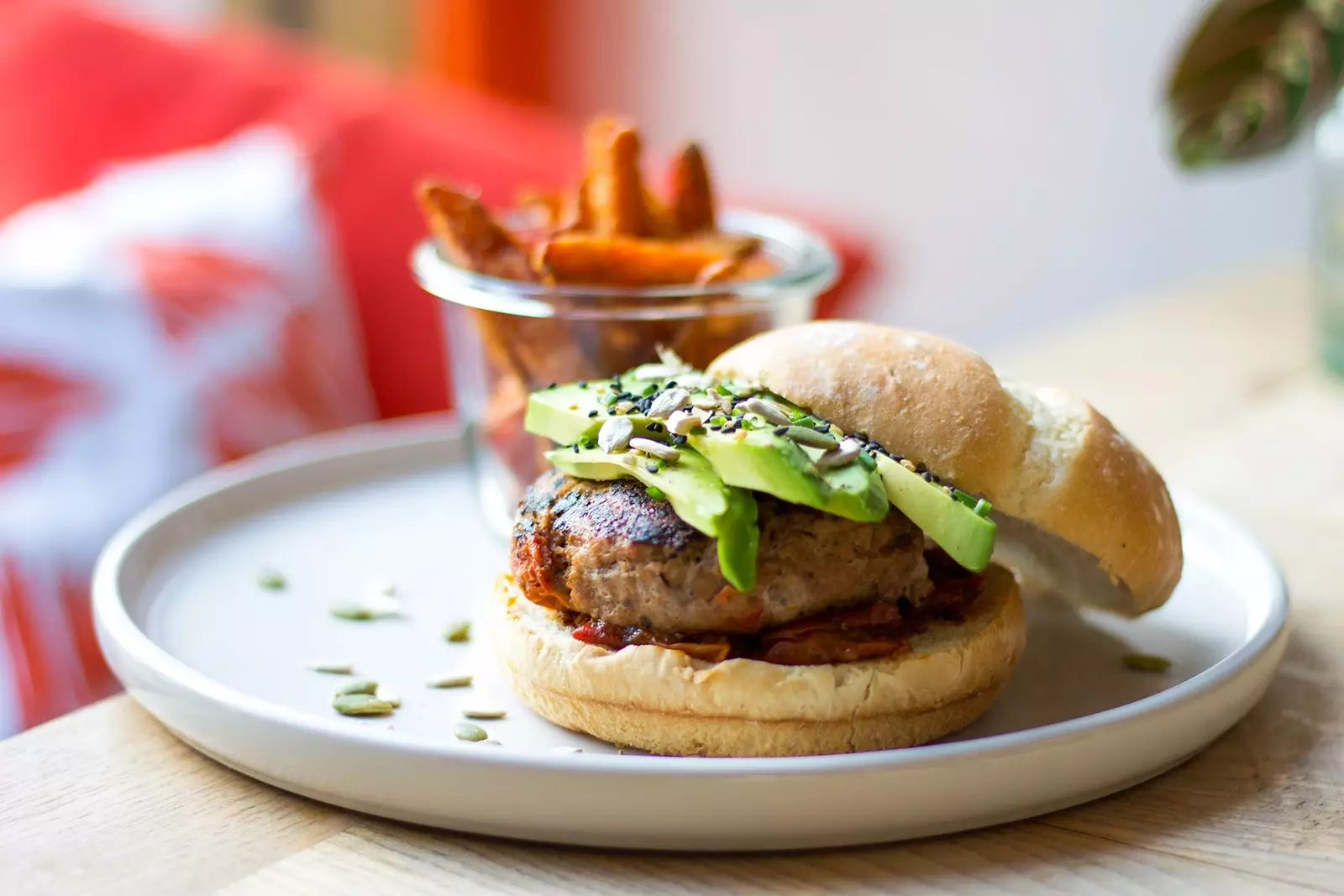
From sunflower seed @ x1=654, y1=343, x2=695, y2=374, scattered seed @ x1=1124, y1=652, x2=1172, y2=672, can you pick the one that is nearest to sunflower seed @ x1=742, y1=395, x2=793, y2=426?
sunflower seed @ x1=654, y1=343, x2=695, y2=374

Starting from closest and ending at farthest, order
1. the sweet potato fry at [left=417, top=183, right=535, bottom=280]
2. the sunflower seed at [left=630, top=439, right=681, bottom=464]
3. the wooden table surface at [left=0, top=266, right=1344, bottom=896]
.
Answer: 1. the wooden table surface at [left=0, top=266, right=1344, bottom=896]
2. the sunflower seed at [left=630, top=439, right=681, bottom=464]
3. the sweet potato fry at [left=417, top=183, right=535, bottom=280]

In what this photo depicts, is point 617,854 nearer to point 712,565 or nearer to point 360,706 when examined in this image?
point 712,565

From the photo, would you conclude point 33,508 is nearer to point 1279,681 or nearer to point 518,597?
point 518,597

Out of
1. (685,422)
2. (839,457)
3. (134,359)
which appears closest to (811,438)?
(839,457)

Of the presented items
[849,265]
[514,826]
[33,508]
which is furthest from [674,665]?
[849,265]

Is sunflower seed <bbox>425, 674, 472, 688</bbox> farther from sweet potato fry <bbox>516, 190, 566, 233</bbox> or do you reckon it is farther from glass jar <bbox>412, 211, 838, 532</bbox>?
sweet potato fry <bbox>516, 190, 566, 233</bbox>
